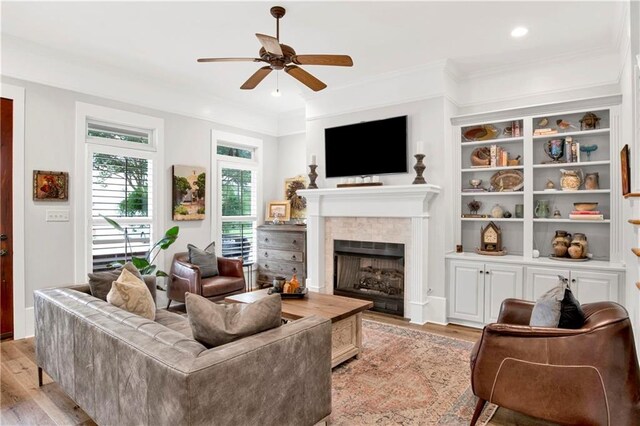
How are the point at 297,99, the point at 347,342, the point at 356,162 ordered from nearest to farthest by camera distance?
1. the point at 347,342
2. the point at 356,162
3. the point at 297,99

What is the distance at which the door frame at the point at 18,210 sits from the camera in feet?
11.8

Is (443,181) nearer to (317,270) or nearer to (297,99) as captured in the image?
(317,270)

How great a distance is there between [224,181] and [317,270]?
81.1 inches

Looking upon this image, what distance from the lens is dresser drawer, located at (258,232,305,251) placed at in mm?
5477

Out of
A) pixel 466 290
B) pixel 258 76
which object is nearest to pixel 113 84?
pixel 258 76

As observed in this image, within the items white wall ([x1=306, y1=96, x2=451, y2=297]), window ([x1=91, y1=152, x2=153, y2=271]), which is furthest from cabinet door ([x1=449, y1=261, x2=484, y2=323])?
window ([x1=91, y1=152, x2=153, y2=271])

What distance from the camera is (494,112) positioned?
13.5 feet

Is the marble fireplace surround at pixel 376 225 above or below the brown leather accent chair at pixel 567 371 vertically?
above

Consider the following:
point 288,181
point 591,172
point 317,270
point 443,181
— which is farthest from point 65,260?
point 591,172

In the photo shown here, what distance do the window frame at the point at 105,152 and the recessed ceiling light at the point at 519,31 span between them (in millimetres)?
4191

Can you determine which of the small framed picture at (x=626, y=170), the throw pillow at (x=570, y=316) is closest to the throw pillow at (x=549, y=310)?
the throw pillow at (x=570, y=316)

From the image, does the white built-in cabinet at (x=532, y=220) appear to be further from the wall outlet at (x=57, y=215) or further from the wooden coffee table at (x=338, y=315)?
the wall outlet at (x=57, y=215)

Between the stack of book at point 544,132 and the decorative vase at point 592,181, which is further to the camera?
the stack of book at point 544,132

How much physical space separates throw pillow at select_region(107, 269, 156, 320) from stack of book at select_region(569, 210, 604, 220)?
13.4 feet
